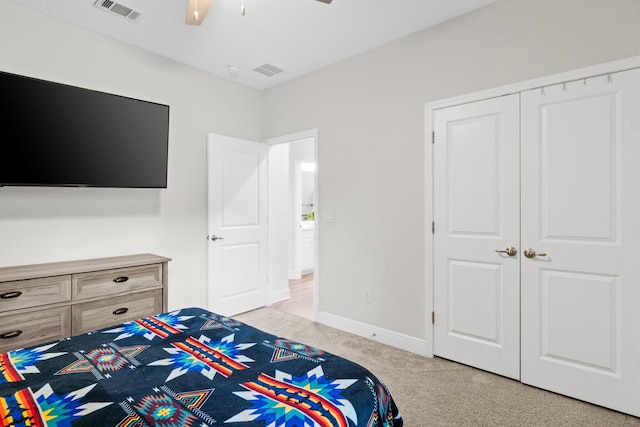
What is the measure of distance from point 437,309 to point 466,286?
1.07 feet

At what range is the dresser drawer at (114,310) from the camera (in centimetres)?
248

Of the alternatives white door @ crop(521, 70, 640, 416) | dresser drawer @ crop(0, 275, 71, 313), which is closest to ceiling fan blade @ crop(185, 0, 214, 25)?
dresser drawer @ crop(0, 275, 71, 313)

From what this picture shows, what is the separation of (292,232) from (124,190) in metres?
3.31

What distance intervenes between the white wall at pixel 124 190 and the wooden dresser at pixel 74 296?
0.82 ft

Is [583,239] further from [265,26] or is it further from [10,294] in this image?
[10,294]

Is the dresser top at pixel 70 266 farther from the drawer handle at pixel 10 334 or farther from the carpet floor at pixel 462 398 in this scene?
the carpet floor at pixel 462 398

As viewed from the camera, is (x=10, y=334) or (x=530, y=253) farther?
(x=530, y=253)

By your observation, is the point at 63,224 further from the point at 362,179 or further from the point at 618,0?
the point at 618,0

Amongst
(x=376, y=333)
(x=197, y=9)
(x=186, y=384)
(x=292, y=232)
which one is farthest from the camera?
(x=292, y=232)

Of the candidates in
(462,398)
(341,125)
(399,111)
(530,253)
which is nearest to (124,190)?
(341,125)

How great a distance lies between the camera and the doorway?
13.5ft

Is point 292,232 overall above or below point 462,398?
above

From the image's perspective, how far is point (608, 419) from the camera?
2020 mm

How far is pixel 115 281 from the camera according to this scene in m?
2.65
